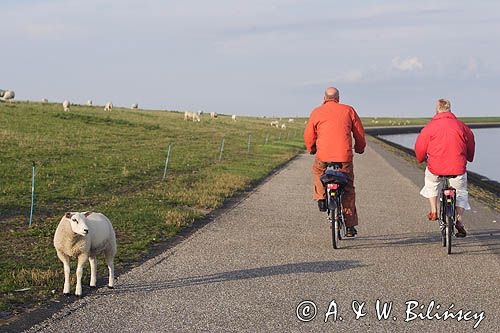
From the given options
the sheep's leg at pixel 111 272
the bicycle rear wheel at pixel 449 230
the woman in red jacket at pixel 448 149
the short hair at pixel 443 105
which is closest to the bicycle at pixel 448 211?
the bicycle rear wheel at pixel 449 230

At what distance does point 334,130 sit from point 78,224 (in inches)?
185

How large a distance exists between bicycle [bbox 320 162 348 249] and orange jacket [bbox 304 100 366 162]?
0.18 metres

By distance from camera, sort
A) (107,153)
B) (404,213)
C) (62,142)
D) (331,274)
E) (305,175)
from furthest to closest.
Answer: (62,142) < (107,153) < (305,175) < (404,213) < (331,274)

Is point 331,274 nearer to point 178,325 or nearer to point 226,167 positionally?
point 178,325

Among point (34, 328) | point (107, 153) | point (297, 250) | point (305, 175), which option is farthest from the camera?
point (107, 153)

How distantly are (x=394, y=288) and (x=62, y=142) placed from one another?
950 inches

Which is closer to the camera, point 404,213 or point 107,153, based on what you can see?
point 404,213

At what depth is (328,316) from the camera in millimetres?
6688

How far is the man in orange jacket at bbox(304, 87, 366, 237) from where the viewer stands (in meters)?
10.4

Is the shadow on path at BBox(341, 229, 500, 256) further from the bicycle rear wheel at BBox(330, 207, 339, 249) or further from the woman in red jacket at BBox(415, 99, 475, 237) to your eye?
the woman in red jacket at BBox(415, 99, 475, 237)

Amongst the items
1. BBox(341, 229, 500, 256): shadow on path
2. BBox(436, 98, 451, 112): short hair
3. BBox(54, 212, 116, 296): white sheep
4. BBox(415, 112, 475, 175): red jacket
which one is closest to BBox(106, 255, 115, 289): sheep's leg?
BBox(54, 212, 116, 296): white sheep

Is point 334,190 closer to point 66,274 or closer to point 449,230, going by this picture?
point 449,230

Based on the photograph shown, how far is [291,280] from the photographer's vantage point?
8156mm

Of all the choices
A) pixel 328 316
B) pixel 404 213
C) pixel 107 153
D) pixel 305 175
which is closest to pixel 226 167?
pixel 305 175
